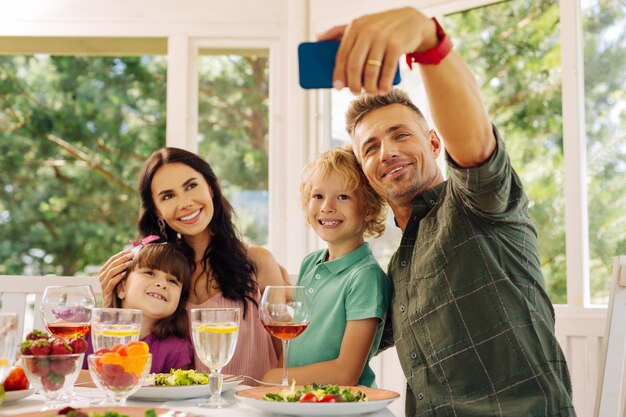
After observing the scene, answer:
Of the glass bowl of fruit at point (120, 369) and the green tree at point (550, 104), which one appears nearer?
the glass bowl of fruit at point (120, 369)

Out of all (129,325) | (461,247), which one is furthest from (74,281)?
(461,247)

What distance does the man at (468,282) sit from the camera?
1.31 meters

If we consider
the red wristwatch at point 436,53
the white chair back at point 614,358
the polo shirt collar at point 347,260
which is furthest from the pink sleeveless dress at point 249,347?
the red wristwatch at point 436,53

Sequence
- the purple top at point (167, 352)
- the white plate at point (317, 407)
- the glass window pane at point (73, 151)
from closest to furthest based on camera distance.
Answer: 1. the white plate at point (317, 407)
2. the purple top at point (167, 352)
3. the glass window pane at point (73, 151)

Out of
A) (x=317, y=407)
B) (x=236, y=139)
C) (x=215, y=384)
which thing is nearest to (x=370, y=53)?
(x=317, y=407)

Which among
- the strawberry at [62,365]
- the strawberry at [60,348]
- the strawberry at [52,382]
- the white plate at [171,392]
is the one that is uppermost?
the strawberry at [60,348]

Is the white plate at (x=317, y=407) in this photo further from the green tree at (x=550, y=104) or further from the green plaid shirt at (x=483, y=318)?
the green tree at (x=550, y=104)

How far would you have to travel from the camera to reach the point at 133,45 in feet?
11.8

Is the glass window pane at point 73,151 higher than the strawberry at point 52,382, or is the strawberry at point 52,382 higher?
the glass window pane at point 73,151

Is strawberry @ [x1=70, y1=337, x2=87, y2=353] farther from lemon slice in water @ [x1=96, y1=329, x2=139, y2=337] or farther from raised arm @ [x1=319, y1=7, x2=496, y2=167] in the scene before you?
raised arm @ [x1=319, y1=7, x2=496, y2=167]

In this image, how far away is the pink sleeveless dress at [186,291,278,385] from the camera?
6.54 feet

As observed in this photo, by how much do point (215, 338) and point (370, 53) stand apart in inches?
25.2

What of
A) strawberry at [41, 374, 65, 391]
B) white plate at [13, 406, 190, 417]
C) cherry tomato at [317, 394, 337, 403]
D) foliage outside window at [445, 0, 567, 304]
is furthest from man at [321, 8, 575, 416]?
foliage outside window at [445, 0, 567, 304]

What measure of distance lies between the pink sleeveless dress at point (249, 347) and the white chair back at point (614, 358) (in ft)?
2.92
